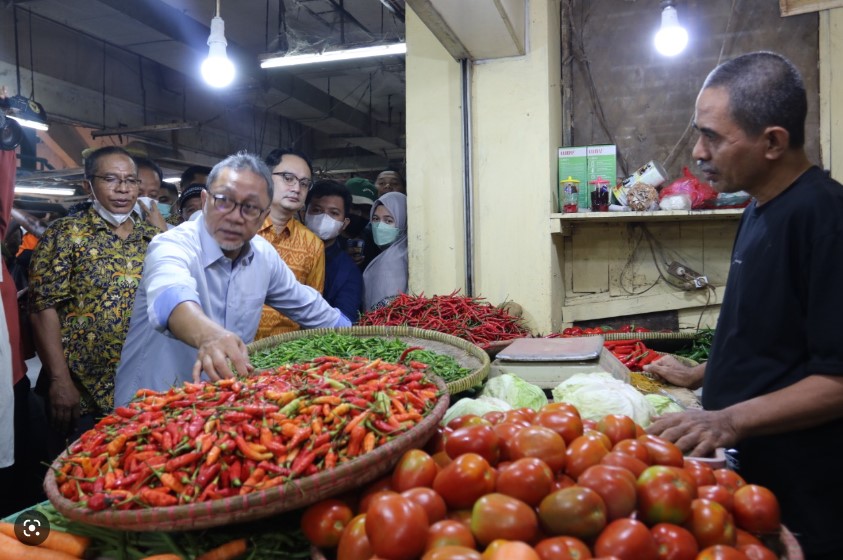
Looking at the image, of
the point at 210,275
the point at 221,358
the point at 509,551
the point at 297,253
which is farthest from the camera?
the point at 297,253

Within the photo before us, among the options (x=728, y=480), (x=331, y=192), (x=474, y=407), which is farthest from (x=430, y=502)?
(x=331, y=192)

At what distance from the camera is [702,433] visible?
6.02 feet

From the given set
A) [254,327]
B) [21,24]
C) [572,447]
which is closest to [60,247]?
[254,327]

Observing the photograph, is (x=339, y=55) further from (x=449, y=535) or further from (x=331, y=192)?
(x=449, y=535)

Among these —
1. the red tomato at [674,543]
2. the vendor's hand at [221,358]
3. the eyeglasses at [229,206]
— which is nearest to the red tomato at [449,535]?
the red tomato at [674,543]

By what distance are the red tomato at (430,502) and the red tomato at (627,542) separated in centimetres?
33

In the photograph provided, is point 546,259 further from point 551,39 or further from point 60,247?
point 60,247

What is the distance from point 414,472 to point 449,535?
23 cm

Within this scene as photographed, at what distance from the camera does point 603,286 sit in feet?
17.2

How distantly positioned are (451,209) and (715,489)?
3.68 metres

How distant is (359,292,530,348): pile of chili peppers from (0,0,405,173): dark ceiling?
8.73ft

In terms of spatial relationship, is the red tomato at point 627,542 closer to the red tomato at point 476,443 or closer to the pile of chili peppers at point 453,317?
the red tomato at point 476,443

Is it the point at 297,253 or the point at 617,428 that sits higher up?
the point at 297,253

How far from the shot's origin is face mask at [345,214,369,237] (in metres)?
5.79
